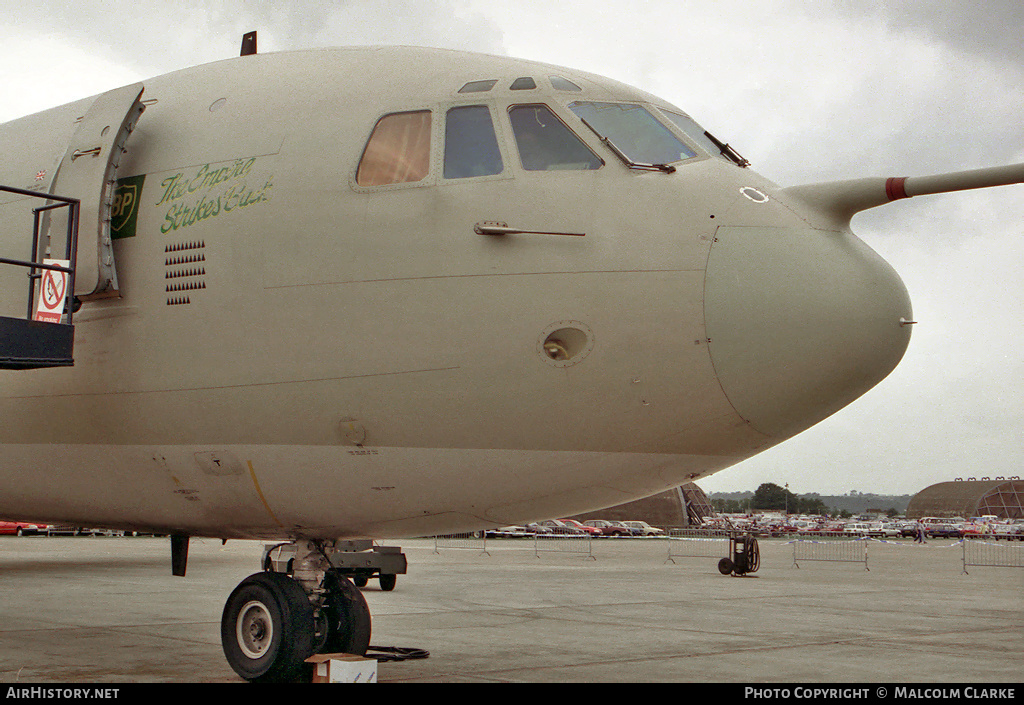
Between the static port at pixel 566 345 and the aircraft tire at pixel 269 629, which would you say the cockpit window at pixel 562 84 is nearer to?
the static port at pixel 566 345

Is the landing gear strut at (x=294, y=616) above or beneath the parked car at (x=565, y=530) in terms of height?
above

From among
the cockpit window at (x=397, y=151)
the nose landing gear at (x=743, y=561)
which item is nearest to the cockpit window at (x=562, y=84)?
the cockpit window at (x=397, y=151)

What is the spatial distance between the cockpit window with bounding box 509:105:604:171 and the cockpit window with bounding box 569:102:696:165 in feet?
0.65

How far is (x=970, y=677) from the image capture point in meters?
10.7

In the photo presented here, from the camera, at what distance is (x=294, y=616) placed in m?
8.24

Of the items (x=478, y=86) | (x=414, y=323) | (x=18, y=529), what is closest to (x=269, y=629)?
(x=414, y=323)

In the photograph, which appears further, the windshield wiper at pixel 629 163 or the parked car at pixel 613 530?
the parked car at pixel 613 530

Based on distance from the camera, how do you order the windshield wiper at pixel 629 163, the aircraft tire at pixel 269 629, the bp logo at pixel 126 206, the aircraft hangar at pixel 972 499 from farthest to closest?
1. the aircraft hangar at pixel 972 499
2. the bp logo at pixel 126 206
3. the aircraft tire at pixel 269 629
4. the windshield wiper at pixel 629 163

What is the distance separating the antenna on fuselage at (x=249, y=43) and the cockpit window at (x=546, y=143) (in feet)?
12.4

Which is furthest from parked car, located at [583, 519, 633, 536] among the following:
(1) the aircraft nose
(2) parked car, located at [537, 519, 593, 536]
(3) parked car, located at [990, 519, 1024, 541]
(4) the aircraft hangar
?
(4) the aircraft hangar

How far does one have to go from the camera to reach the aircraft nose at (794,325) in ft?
21.5

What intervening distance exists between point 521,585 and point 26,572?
12303 millimetres

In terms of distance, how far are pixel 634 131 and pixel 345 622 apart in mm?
4688
